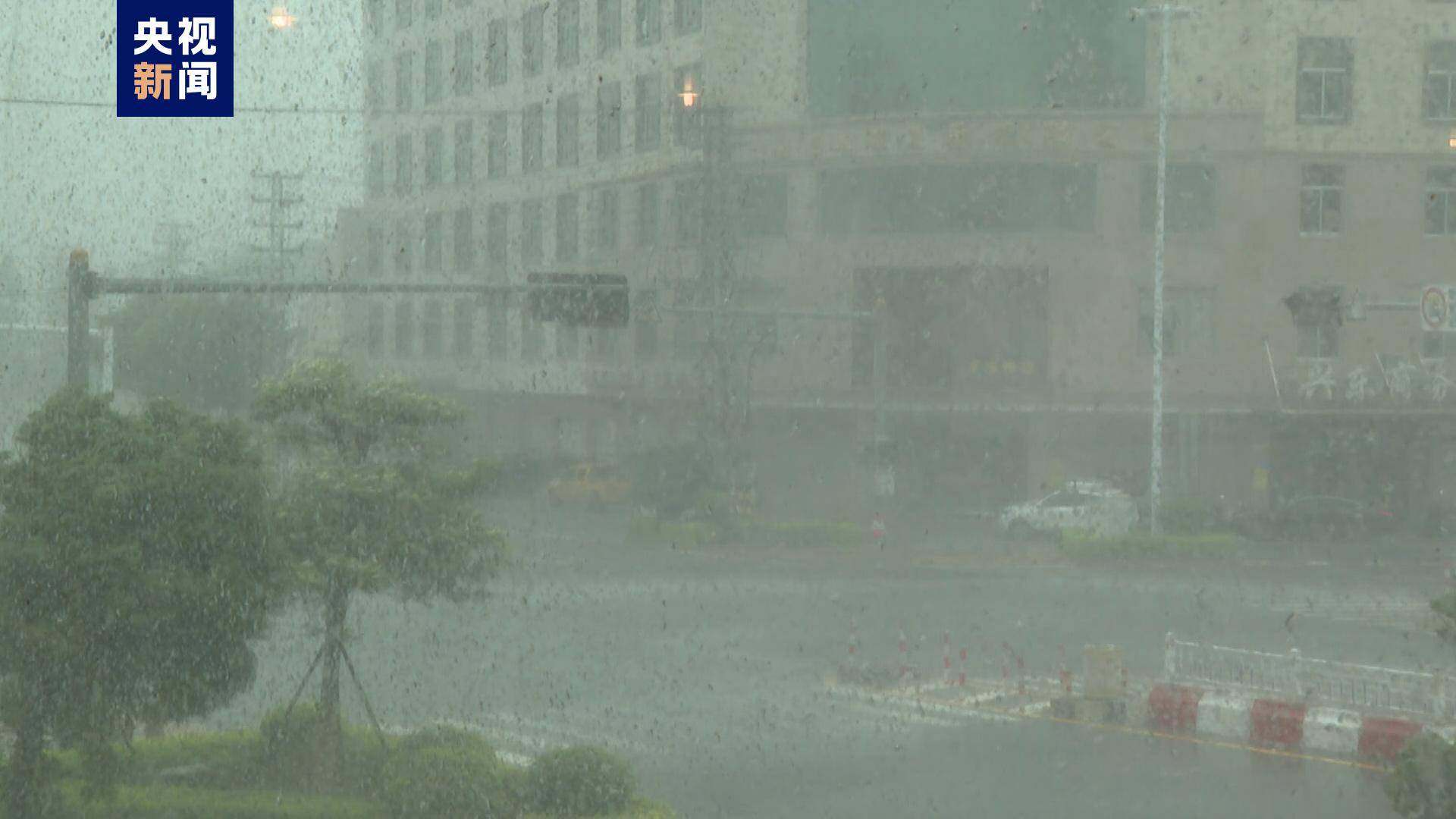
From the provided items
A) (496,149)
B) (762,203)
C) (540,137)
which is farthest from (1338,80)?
(496,149)

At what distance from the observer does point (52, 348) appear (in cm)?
529

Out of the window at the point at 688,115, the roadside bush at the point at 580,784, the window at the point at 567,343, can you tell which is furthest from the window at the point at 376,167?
the roadside bush at the point at 580,784

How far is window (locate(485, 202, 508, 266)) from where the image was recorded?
4465mm

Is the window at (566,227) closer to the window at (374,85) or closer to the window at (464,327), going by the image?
the window at (464,327)

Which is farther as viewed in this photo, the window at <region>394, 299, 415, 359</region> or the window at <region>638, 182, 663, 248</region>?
the window at <region>394, 299, 415, 359</region>

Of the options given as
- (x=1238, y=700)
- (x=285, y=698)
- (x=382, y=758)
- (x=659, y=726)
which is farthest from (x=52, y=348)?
(x=1238, y=700)

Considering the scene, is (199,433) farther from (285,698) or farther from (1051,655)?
(1051,655)

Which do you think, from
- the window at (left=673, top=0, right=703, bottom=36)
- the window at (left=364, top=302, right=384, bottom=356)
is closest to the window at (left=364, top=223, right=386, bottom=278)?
the window at (left=364, top=302, right=384, bottom=356)

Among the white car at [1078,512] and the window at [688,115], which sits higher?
the window at [688,115]

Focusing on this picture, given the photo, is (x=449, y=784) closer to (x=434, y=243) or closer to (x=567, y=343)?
(x=567, y=343)

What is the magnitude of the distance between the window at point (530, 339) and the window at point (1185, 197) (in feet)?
6.30

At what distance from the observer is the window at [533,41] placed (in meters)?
4.46

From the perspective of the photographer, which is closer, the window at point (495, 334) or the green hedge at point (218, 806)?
the green hedge at point (218, 806)

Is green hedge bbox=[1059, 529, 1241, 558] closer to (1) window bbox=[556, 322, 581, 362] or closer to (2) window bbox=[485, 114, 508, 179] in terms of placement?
(1) window bbox=[556, 322, 581, 362]
